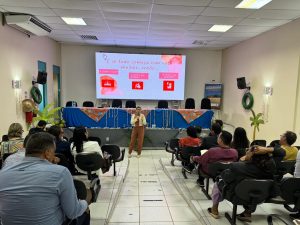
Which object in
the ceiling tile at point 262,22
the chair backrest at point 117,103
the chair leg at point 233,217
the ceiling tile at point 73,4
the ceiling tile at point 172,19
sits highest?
the ceiling tile at point 262,22

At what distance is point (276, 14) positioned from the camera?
474 cm

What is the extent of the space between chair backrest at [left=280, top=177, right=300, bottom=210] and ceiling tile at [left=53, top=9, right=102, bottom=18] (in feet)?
14.7

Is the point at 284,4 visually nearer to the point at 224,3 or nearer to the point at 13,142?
the point at 224,3

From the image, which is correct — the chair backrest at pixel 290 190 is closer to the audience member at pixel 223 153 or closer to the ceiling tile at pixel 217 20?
the audience member at pixel 223 153

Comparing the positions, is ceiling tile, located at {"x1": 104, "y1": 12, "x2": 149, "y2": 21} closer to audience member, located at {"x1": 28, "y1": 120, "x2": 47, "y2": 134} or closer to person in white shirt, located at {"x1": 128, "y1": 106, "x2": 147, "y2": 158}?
person in white shirt, located at {"x1": 128, "y1": 106, "x2": 147, "y2": 158}

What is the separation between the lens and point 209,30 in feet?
20.5

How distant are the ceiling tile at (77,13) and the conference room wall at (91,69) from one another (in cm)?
401

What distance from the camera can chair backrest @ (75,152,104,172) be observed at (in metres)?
3.24

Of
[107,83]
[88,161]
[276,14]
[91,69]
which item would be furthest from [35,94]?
[276,14]

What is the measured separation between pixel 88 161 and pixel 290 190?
2485 mm

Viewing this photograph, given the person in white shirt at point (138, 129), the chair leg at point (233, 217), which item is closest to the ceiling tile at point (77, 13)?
the person in white shirt at point (138, 129)

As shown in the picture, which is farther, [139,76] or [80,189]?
[139,76]

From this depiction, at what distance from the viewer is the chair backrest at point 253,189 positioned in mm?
2359

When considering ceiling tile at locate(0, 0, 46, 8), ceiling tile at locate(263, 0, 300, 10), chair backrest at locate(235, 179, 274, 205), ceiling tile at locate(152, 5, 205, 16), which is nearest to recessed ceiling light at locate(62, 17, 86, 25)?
ceiling tile at locate(0, 0, 46, 8)
